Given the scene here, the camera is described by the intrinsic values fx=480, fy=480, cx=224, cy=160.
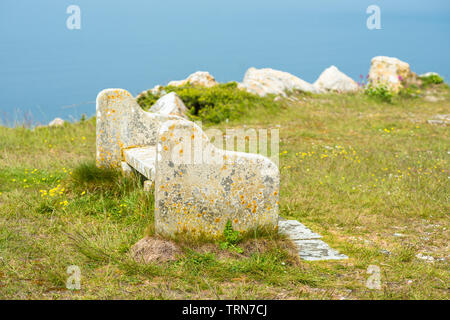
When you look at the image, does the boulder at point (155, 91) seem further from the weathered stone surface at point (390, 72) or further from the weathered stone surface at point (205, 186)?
the weathered stone surface at point (205, 186)

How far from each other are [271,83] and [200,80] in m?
2.47

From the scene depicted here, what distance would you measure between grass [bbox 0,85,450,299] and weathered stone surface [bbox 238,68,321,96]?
173 inches

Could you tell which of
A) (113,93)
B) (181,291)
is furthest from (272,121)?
(181,291)

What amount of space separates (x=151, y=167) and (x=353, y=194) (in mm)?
3327

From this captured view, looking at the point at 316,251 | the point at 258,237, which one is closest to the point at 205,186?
the point at 258,237

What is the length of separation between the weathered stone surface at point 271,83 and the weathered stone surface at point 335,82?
140 centimetres

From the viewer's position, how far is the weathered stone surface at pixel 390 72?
61.5 feet

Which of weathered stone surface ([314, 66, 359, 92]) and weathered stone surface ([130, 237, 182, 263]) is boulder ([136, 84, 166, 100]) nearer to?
weathered stone surface ([314, 66, 359, 92])

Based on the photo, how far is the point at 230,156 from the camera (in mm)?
4594

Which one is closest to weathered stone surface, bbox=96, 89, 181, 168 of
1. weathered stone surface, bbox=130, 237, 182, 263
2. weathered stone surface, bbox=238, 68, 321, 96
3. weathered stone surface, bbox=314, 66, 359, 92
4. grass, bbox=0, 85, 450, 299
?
grass, bbox=0, 85, 450, 299

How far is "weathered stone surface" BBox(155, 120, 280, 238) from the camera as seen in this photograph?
175 inches

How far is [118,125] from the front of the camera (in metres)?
7.04
